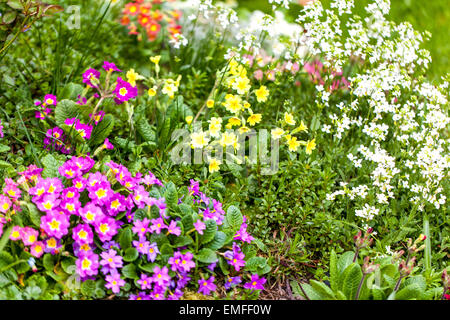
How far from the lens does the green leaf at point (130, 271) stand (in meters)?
1.94

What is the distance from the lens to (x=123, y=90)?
253 cm

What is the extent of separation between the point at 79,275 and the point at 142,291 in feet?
0.88

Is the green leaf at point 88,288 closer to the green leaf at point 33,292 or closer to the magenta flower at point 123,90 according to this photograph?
the green leaf at point 33,292

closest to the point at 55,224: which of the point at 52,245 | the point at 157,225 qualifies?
the point at 52,245

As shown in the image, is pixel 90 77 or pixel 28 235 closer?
pixel 28 235

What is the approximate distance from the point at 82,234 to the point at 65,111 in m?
0.93

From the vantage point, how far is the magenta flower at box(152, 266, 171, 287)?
191cm

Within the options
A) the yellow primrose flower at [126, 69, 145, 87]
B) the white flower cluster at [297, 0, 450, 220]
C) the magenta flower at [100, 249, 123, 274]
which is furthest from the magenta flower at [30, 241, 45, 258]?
the white flower cluster at [297, 0, 450, 220]

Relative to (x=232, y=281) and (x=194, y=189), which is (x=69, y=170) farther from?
(x=232, y=281)

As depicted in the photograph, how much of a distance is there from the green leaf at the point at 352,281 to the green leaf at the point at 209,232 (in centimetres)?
61

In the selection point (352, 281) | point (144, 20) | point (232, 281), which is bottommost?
point (232, 281)

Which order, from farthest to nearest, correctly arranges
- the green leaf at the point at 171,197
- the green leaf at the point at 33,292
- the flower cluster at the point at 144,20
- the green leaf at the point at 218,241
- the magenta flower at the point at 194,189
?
the flower cluster at the point at 144,20, the magenta flower at the point at 194,189, the green leaf at the point at 171,197, the green leaf at the point at 218,241, the green leaf at the point at 33,292

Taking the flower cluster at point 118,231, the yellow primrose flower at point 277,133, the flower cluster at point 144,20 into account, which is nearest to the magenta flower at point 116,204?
the flower cluster at point 118,231

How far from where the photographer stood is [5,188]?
6.57ft
